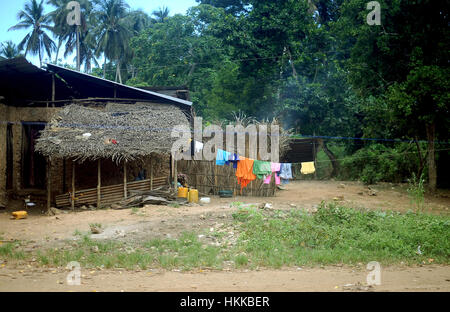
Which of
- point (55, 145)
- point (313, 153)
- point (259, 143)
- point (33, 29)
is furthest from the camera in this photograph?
point (33, 29)

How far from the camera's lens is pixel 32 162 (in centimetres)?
1509

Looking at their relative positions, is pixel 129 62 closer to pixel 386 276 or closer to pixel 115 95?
pixel 115 95

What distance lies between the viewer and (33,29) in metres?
34.8

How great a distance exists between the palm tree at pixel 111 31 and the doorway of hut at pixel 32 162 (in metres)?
20.5

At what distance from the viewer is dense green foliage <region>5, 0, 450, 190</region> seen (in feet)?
→ 51.0

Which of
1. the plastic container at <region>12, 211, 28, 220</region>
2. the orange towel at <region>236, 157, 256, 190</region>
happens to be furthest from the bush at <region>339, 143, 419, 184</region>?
the plastic container at <region>12, 211, 28, 220</region>

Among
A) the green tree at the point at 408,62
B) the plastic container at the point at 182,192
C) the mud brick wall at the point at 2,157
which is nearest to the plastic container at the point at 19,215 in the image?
the mud brick wall at the point at 2,157

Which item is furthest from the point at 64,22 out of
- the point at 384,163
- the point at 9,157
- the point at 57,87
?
the point at 384,163

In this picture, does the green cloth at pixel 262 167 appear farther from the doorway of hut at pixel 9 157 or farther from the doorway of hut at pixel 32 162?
the doorway of hut at pixel 9 157

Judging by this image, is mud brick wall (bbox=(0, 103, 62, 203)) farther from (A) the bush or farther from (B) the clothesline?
(A) the bush

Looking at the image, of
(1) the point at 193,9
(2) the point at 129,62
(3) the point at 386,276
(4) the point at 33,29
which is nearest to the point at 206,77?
(1) the point at 193,9

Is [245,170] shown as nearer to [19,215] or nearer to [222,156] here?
[222,156]

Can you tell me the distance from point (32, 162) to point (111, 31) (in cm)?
2298
